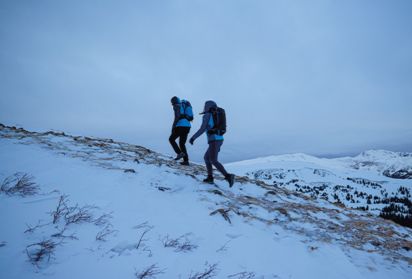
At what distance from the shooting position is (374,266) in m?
3.93

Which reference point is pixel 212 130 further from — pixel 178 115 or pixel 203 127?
pixel 178 115

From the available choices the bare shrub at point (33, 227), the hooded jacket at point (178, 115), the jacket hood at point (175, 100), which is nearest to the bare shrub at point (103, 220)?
the bare shrub at point (33, 227)

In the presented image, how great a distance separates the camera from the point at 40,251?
2.37 m

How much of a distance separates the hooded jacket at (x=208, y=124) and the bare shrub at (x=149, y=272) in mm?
4268

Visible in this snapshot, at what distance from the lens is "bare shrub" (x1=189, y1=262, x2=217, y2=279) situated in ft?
8.21

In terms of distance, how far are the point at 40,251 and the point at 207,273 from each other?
1885mm

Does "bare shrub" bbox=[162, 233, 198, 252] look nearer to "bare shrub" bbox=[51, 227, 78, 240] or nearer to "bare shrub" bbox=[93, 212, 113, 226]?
"bare shrub" bbox=[93, 212, 113, 226]

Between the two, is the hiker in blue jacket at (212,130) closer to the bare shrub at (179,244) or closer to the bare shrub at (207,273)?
the bare shrub at (179,244)

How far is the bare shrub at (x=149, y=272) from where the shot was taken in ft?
7.71

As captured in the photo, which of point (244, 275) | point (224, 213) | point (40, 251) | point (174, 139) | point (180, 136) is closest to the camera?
point (40, 251)

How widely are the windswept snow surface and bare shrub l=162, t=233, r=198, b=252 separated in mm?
18

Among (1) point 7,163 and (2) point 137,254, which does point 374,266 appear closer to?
(2) point 137,254

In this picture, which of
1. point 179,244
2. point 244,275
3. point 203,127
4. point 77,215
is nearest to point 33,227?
point 77,215

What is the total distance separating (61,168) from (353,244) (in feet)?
23.7
